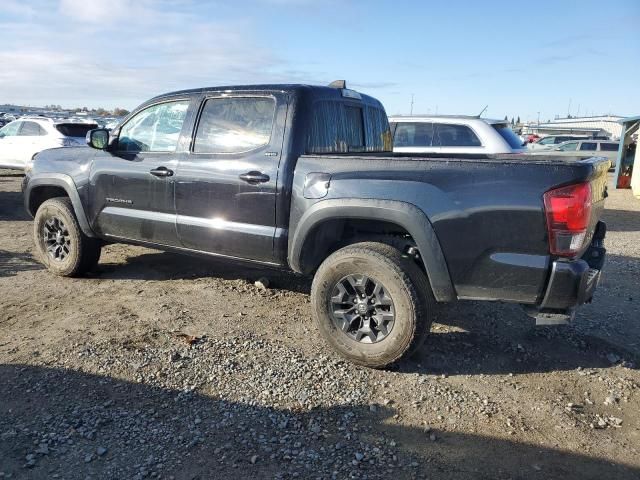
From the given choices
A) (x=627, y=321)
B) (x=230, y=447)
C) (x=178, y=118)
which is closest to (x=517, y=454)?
(x=230, y=447)

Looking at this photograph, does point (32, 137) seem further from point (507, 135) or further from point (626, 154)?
point (626, 154)

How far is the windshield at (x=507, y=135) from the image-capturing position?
841 cm

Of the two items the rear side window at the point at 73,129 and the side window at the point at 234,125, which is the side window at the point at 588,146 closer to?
the rear side window at the point at 73,129

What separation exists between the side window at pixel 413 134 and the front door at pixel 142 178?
195 inches

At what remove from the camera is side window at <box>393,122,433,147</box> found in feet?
28.9

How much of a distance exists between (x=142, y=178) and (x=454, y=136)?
5.48m

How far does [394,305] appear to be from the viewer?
3604mm

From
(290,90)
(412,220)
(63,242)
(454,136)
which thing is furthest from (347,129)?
(454,136)

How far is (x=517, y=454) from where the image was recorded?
284 centimetres

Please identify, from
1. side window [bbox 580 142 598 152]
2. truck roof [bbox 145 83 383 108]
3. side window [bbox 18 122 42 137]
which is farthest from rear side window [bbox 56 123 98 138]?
side window [bbox 580 142 598 152]

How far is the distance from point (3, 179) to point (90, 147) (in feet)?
36.1

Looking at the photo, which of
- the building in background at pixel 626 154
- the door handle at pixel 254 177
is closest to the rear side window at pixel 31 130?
the door handle at pixel 254 177

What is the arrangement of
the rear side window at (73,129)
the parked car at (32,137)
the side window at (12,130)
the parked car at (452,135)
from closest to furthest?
the parked car at (452,135) < the parked car at (32,137) < the rear side window at (73,129) < the side window at (12,130)

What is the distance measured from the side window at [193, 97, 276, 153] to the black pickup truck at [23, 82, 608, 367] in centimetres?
1
